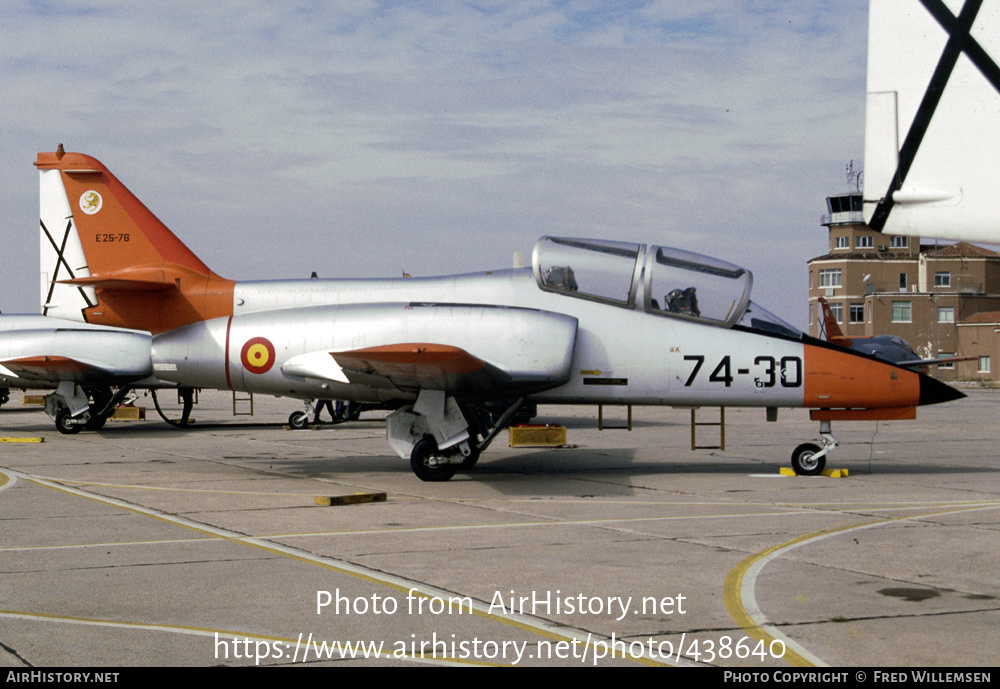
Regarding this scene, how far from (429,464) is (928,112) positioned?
11.4m

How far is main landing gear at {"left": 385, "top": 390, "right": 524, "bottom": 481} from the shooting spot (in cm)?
1384

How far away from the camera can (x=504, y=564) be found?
323 inches

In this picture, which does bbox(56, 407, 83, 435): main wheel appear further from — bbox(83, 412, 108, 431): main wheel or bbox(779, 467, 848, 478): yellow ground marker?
bbox(779, 467, 848, 478): yellow ground marker

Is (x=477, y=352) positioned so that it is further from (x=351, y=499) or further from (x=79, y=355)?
(x=79, y=355)

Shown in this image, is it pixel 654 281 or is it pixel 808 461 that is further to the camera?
pixel 808 461

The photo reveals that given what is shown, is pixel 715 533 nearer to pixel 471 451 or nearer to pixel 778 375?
pixel 778 375

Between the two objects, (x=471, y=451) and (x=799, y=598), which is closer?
(x=799, y=598)

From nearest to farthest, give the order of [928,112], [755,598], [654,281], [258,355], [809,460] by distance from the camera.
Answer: [928,112]
[755,598]
[654,281]
[258,355]
[809,460]

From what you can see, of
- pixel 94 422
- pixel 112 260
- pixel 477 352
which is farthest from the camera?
pixel 94 422

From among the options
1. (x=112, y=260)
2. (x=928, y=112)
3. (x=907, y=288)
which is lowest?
(x=928, y=112)

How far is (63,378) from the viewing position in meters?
23.8

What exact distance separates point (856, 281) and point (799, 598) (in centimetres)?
9472

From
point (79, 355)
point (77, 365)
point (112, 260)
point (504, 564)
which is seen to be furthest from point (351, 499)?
point (79, 355)

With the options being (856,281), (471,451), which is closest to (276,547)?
(471,451)
